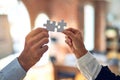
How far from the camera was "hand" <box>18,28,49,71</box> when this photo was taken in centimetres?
47

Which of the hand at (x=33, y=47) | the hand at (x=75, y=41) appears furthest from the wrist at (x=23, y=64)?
the hand at (x=75, y=41)

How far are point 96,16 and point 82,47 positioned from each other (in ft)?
9.94

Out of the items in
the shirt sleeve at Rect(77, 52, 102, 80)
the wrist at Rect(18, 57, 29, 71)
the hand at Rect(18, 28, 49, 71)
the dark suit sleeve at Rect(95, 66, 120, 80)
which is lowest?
the dark suit sleeve at Rect(95, 66, 120, 80)

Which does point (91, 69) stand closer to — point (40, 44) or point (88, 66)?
point (88, 66)

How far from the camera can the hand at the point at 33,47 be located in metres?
0.47

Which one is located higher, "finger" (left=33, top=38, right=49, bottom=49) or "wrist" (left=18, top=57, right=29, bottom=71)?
"finger" (left=33, top=38, right=49, bottom=49)

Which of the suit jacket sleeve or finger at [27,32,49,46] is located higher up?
finger at [27,32,49,46]

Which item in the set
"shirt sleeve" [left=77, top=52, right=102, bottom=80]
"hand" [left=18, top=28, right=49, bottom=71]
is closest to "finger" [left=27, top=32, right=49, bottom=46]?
"hand" [left=18, top=28, right=49, bottom=71]

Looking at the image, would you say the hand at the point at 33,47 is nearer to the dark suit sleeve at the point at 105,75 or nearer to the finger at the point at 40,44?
the finger at the point at 40,44

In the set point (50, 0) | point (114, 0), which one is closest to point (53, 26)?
point (50, 0)

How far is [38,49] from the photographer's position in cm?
48

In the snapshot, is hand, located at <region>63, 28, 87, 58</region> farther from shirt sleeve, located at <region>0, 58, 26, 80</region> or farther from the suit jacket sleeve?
shirt sleeve, located at <region>0, 58, 26, 80</region>

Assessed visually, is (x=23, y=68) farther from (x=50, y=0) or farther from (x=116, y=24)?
(x=116, y=24)

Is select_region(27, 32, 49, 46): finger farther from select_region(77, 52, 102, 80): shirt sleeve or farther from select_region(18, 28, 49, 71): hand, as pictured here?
select_region(77, 52, 102, 80): shirt sleeve
